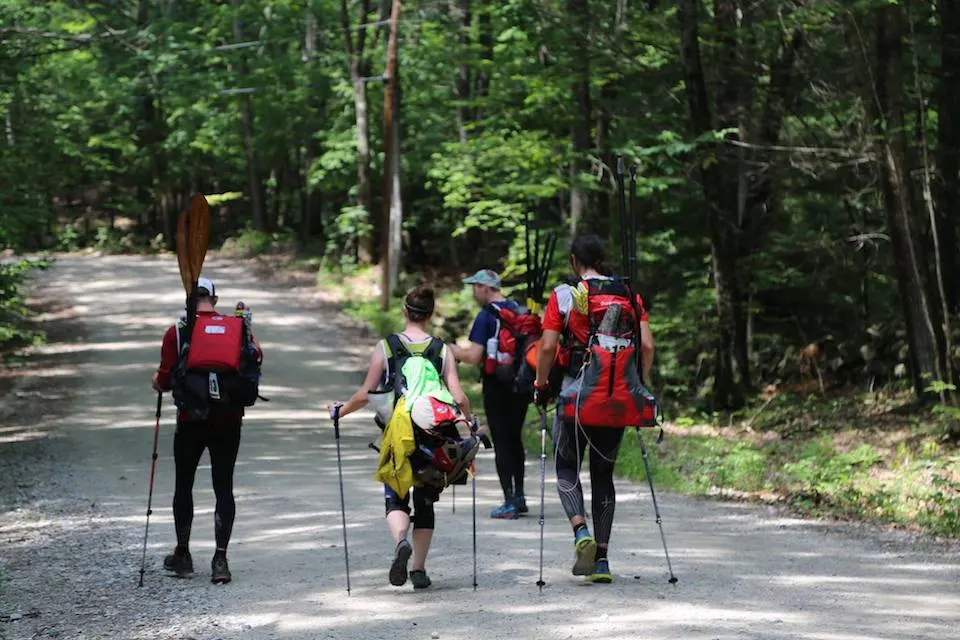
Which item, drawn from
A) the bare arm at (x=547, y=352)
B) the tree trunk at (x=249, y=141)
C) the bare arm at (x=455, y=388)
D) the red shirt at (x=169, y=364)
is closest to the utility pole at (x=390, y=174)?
the tree trunk at (x=249, y=141)

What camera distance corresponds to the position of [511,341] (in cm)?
910

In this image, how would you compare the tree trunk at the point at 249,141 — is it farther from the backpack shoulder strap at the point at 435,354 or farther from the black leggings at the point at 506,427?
the backpack shoulder strap at the point at 435,354

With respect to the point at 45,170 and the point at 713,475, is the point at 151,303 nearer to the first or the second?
the point at 45,170

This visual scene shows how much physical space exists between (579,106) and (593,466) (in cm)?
1436

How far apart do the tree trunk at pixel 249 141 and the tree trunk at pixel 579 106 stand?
73.6ft

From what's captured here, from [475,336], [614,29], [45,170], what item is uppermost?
[614,29]

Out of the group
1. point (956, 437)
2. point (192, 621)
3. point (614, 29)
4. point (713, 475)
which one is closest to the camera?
point (192, 621)

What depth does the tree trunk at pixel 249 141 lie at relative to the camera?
42562 millimetres

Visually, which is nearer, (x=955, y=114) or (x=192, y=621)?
(x=192, y=621)

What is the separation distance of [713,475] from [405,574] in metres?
6.33

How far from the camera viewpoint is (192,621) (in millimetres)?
6082

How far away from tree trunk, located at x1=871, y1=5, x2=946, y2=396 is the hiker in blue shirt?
6.45 meters

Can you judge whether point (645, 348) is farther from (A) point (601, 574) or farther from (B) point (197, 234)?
(B) point (197, 234)

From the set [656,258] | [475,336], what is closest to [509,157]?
[656,258]
